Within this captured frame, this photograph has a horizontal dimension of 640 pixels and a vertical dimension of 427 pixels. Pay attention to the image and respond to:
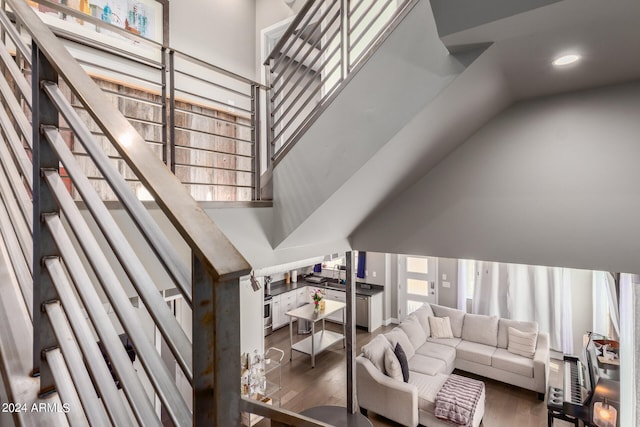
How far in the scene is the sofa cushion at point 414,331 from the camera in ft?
18.0

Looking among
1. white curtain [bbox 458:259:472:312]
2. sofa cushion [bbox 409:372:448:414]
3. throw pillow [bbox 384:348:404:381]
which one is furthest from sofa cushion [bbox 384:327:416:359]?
white curtain [bbox 458:259:472:312]

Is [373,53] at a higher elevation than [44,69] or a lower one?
higher

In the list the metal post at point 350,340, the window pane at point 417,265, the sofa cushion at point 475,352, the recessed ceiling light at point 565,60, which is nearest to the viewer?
the recessed ceiling light at point 565,60

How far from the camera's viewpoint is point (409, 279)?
24.9 feet

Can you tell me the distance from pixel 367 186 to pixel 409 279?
5.77 metres

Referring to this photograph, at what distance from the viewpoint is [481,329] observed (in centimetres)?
574

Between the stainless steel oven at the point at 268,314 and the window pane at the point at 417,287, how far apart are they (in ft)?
10.1

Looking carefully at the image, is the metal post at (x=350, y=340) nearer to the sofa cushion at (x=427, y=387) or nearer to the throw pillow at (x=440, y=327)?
the sofa cushion at (x=427, y=387)

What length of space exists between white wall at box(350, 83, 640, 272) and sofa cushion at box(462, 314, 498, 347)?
12.1ft

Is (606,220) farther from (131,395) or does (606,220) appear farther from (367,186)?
(131,395)

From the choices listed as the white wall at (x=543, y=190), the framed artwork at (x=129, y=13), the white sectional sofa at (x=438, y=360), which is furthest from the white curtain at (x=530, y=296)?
the framed artwork at (x=129, y=13)

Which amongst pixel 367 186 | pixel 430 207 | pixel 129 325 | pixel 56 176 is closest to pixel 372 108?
pixel 367 186

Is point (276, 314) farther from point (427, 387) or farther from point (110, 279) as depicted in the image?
point (110, 279)

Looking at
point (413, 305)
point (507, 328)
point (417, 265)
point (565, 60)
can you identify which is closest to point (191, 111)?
point (565, 60)
